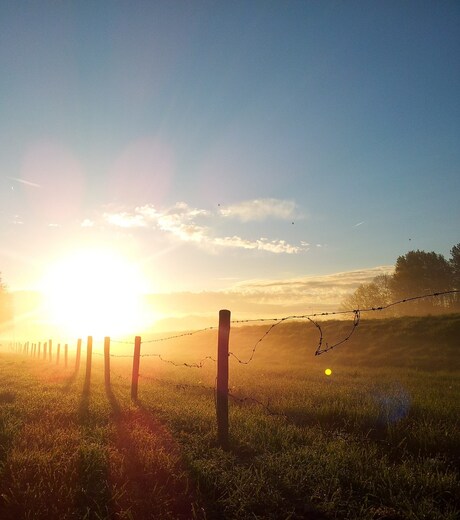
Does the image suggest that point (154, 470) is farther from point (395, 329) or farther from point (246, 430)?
point (395, 329)

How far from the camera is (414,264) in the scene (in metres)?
77.9

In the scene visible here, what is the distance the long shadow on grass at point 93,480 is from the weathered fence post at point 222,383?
1.99 metres

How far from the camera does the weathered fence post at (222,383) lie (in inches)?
258

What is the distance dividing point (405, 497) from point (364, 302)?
86696 millimetres

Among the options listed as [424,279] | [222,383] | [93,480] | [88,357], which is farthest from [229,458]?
[424,279]

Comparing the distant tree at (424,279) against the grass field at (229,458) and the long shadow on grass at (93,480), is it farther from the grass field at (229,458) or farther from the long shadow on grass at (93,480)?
the long shadow on grass at (93,480)

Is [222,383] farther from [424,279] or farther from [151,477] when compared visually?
[424,279]

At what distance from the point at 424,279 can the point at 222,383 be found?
80.5 meters

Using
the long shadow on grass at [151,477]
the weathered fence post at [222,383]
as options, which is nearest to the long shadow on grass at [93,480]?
the long shadow on grass at [151,477]

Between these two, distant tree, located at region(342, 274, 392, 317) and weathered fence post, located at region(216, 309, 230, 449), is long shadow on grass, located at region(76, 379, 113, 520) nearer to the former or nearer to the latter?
weathered fence post, located at region(216, 309, 230, 449)

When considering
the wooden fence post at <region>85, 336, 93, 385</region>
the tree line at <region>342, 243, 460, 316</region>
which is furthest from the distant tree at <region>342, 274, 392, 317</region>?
the wooden fence post at <region>85, 336, 93, 385</region>

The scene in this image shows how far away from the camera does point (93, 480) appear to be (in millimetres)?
4664

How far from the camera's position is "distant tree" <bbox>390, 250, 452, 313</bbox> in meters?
76.5

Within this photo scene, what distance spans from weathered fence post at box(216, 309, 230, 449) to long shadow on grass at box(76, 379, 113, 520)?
6.52 feet
